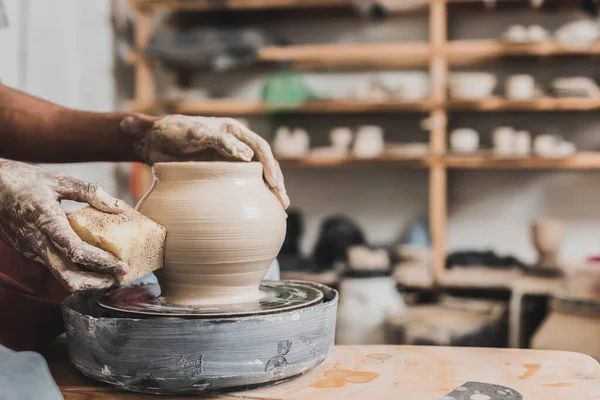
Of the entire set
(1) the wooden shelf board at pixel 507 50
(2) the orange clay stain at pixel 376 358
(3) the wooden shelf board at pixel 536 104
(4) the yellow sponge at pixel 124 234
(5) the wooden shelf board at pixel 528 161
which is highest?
→ (1) the wooden shelf board at pixel 507 50

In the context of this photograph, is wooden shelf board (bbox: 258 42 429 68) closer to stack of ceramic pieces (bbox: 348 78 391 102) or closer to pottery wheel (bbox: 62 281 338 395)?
stack of ceramic pieces (bbox: 348 78 391 102)

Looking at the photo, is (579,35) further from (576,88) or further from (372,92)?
(372,92)

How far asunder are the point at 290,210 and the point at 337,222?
50 centimetres

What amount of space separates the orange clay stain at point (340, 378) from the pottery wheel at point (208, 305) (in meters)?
0.11

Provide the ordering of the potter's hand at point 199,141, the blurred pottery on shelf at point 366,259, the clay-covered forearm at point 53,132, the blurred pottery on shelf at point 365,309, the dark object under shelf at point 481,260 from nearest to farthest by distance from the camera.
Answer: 1. the potter's hand at point 199,141
2. the clay-covered forearm at point 53,132
3. the blurred pottery on shelf at point 365,309
4. the blurred pottery on shelf at point 366,259
5. the dark object under shelf at point 481,260

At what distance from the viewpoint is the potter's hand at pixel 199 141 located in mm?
1238

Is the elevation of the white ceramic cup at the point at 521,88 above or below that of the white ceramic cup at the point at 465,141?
above

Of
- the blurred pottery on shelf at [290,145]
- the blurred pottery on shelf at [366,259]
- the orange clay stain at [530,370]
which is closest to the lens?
the orange clay stain at [530,370]

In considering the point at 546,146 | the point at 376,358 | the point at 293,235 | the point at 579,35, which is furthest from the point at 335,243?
the point at 376,358

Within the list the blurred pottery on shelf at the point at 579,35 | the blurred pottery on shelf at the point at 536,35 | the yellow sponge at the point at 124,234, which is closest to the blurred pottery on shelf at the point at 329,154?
the blurred pottery on shelf at the point at 536,35

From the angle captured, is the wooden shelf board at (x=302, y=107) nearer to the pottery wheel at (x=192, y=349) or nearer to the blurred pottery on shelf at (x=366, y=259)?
the blurred pottery on shelf at (x=366, y=259)

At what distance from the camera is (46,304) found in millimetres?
1131

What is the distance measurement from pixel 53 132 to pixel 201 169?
0.65 metres

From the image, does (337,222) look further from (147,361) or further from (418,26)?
(147,361)
